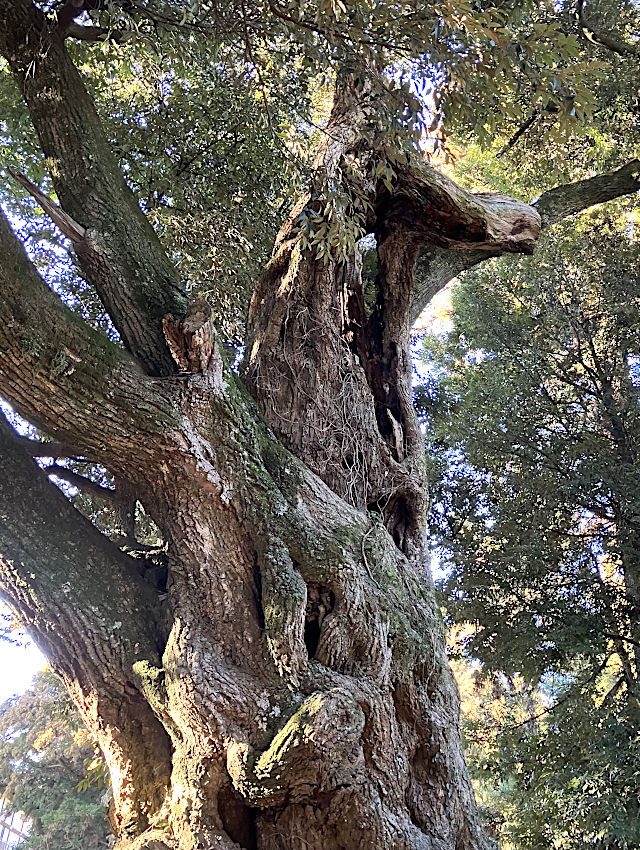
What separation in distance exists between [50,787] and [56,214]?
52.2ft

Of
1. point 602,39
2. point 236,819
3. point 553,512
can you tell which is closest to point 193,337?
point 236,819

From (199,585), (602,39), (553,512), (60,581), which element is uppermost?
(602,39)

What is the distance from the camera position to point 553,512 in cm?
848

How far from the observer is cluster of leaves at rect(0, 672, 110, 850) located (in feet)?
49.0

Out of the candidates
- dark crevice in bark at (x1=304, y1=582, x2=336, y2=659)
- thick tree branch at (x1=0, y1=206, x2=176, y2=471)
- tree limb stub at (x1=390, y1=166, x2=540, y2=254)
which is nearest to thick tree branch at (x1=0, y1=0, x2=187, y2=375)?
thick tree branch at (x1=0, y1=206, x2=176, y2=471)

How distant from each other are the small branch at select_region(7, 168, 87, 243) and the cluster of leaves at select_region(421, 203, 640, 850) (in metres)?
6.14

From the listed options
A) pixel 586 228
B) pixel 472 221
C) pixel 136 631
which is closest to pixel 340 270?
pixel 472 221

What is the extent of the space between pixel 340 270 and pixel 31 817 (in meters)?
16.4

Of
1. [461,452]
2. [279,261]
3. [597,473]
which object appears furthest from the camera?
[461,452]

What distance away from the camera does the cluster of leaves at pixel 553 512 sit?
711cm

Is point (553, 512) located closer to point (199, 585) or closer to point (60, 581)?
point (199, 585)

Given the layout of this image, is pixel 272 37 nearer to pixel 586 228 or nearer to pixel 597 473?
pixel 597 473

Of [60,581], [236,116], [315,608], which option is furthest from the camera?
[236,116]

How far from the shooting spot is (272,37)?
13.9ft
